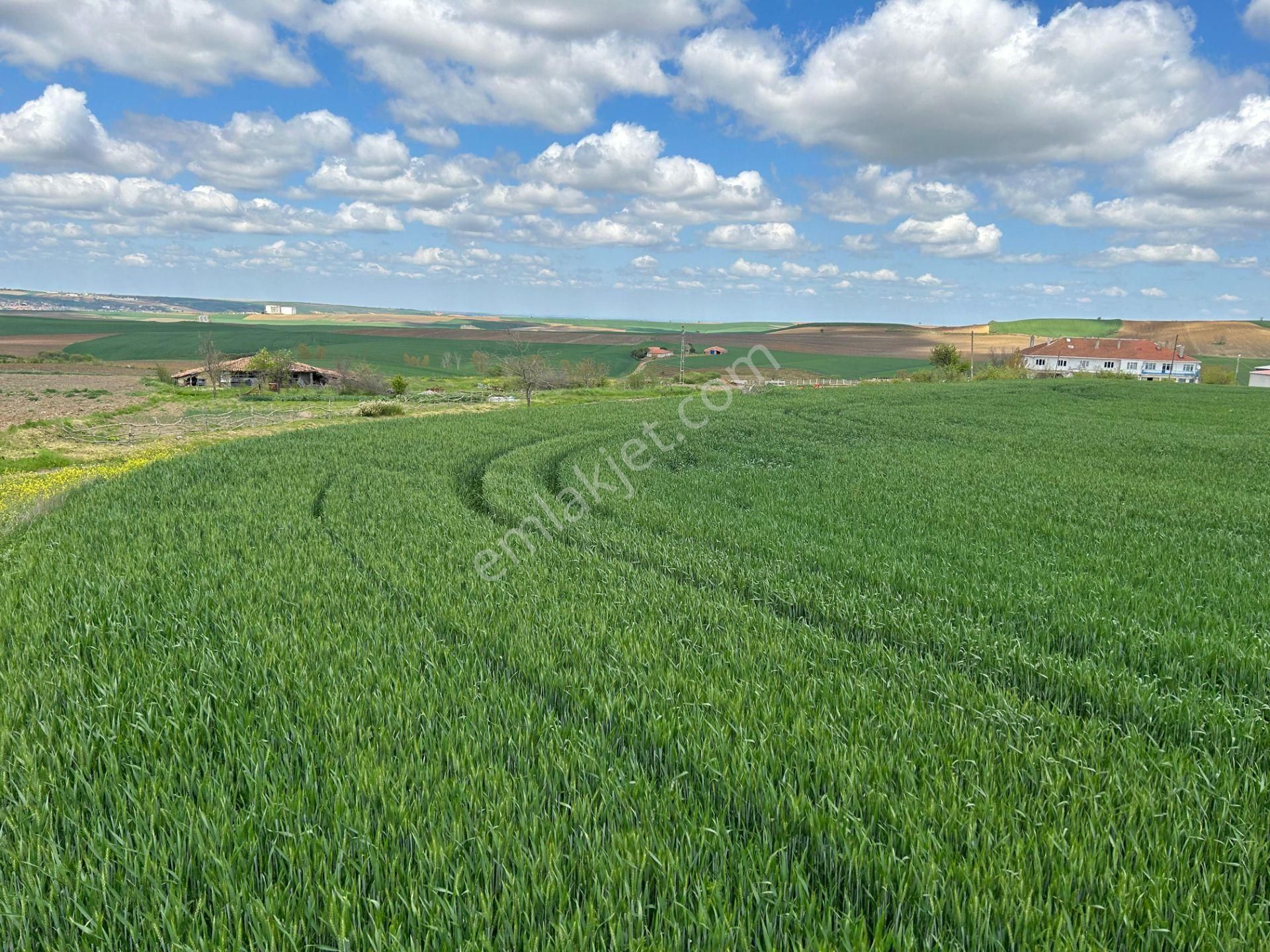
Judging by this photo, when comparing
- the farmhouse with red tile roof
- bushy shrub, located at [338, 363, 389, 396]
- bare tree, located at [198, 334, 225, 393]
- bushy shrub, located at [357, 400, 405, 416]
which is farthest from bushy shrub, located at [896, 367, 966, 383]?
bare tree, located at [198, 334, 225, 393]

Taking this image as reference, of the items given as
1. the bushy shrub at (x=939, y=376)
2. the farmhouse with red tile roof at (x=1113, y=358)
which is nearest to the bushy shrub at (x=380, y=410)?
the bushy shrub at (x=939, y=376)

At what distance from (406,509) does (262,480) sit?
495 cm

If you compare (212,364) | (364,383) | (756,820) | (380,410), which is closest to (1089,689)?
(756,820)

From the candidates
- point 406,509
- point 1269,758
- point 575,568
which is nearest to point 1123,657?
point 1269,758

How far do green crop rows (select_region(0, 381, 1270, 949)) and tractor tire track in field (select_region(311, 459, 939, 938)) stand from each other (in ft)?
0.07

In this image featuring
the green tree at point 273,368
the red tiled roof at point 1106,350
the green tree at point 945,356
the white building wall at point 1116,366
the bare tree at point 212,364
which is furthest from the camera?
the red tiled roof at point 1106,350

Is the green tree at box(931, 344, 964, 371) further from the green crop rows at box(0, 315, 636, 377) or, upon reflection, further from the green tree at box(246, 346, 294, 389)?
the green tree at box(246, 346, 294, 389)

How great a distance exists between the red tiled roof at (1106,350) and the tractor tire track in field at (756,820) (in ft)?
418

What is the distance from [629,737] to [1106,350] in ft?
432

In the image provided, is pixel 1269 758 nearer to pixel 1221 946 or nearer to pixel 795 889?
pixel 1221 946

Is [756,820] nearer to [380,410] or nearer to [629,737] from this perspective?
[629,737]

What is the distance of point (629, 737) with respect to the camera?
4.86m

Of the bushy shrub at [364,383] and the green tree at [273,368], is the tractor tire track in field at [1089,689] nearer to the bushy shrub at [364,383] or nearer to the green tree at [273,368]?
the bushy shrub at [364,383]

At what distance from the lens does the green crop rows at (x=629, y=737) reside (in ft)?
10.6
